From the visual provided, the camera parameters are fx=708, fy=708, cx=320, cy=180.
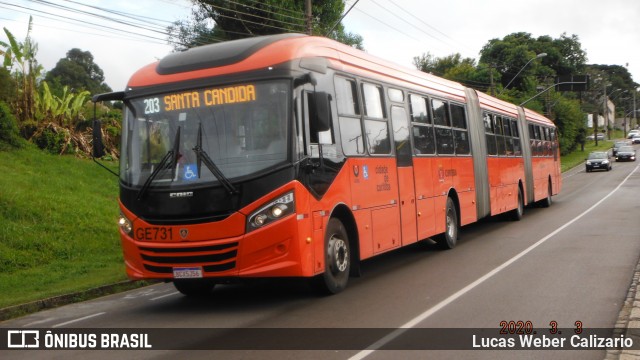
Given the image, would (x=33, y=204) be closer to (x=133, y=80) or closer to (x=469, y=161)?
(x=133, y=80)

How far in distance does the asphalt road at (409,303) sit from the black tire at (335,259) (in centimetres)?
21

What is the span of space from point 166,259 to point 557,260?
697 cm

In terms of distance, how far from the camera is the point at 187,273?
8.71 meters

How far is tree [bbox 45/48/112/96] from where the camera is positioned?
3020 inches

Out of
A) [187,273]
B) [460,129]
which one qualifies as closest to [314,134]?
[187,273]

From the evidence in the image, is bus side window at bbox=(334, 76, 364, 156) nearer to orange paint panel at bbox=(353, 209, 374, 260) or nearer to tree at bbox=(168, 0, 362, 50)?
orange paint panel at bbox=(353, 209, 374, 260)

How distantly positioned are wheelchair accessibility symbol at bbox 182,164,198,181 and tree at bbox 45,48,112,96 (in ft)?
221

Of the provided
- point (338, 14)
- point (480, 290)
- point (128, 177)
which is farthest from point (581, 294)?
point (338, 14)

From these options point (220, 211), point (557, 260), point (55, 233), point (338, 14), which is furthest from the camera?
point (338, 14)

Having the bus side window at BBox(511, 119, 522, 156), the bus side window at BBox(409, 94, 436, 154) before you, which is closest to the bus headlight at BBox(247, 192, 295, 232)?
the bus side window at BBox(409, 94, 436, 154)

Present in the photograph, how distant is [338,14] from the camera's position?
3719 centimetres

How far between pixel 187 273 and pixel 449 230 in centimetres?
755

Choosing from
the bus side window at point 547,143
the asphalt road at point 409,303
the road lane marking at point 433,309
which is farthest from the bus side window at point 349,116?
the bus side window at point 547,143

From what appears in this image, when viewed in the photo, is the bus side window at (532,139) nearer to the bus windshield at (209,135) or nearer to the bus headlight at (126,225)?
the bus windshield at (209,135)
